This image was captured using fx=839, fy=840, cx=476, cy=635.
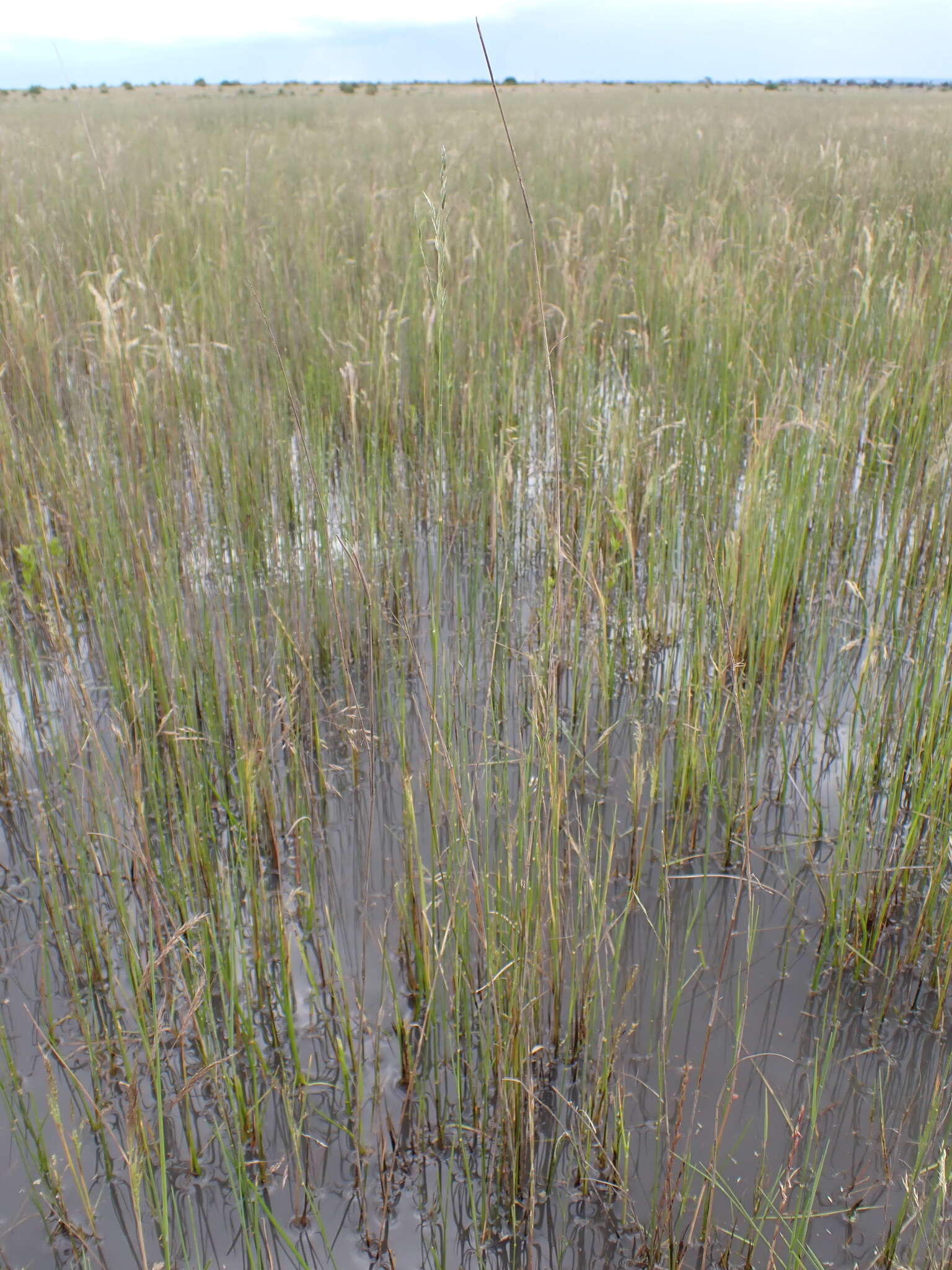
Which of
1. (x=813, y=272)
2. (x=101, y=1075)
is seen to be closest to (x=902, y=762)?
(x=101, y=1075)

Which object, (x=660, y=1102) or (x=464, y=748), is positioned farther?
(x=464, y=748)

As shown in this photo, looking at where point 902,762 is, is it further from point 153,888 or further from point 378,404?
point 378,404

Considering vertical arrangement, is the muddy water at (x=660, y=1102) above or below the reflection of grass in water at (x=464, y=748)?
below

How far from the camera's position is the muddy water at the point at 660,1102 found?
96cm

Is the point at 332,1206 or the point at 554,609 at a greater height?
the point at 554,609

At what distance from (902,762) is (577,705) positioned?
0.62 metres

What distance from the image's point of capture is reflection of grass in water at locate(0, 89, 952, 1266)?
1020mm

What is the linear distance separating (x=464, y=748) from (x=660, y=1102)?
61 centimetres

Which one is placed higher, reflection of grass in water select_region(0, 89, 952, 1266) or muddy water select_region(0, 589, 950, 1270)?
reflection of grass in water select_region(0, 89, 952, 1266)

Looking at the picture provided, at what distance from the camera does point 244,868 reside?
1103mm

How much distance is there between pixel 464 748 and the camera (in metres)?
1.44

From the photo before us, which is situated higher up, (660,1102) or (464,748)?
(464,748)

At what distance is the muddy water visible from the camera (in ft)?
3.15

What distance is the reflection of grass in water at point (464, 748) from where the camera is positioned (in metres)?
1.02
